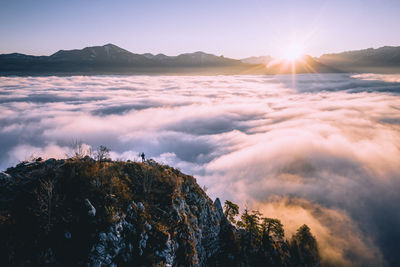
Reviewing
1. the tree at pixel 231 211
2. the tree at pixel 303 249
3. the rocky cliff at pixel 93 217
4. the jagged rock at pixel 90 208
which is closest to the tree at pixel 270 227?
the tree at pixel 231 211

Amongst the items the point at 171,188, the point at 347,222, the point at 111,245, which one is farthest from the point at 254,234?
the point at 347,222

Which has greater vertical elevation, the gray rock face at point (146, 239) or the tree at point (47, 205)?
the tree at point (47, 205)

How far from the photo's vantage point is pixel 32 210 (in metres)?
13.9

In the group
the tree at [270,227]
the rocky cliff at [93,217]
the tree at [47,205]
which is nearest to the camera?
the rocky cliff at [93,217]

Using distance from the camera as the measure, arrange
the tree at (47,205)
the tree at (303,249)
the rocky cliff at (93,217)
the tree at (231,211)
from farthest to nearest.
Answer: the tree at (303,249) < the tree at (231,211) < the tree at (47,205) < the rocky cliff at (93,217)

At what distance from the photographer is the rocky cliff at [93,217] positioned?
12.9 m

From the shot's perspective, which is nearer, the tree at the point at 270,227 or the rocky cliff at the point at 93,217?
the rocky cliff at the point at 93,217

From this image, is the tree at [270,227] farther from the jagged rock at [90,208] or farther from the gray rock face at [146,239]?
the jagged rock at [90,208]

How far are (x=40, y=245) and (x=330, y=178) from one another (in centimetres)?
24635

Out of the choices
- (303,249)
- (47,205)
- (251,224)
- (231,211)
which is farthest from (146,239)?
(303,249)

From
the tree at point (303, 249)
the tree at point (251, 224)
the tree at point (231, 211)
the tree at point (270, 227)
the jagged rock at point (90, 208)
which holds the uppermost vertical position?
the jagged rock at point (90, 208)

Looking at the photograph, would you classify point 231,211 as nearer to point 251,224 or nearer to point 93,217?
point 251,224

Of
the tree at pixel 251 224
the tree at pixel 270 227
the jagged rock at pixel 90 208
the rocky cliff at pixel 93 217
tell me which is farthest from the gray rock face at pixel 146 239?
the tree at pixel 270 227

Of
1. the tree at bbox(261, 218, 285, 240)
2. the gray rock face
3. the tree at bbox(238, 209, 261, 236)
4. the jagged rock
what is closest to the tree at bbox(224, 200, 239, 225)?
the tree at bbox(238, 209, 261, 236)
